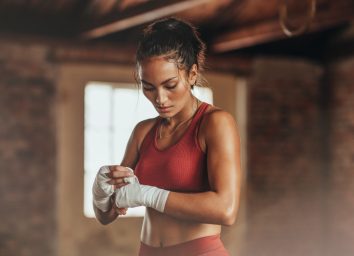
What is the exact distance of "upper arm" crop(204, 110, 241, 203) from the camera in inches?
64.9

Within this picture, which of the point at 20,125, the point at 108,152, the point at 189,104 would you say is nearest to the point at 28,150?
the point at 20,125

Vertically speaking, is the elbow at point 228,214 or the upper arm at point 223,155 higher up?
the upper arm at point 223,155

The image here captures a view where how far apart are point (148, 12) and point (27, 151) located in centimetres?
174

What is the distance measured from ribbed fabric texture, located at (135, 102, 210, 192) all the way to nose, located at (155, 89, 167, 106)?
0.11 m

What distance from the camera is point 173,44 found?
5.70ft

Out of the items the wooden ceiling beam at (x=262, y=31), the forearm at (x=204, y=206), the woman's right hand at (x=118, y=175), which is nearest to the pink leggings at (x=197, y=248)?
the forearm at (x=204, y=206)

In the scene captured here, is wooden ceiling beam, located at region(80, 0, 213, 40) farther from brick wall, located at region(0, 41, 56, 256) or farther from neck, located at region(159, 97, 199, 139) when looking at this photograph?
neck, located at region(159, 97, 199, 139)

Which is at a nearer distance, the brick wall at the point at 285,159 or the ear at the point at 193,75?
the ear at the point at 193,75

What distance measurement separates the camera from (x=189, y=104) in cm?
182

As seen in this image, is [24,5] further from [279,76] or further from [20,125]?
[279,76]

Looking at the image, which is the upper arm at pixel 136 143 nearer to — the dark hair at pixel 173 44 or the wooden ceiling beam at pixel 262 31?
the dark hair at pixel 173 44

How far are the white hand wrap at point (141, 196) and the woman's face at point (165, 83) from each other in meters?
0.23

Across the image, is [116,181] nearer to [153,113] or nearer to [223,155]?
[223,155]

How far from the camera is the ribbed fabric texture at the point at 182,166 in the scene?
1.71m
